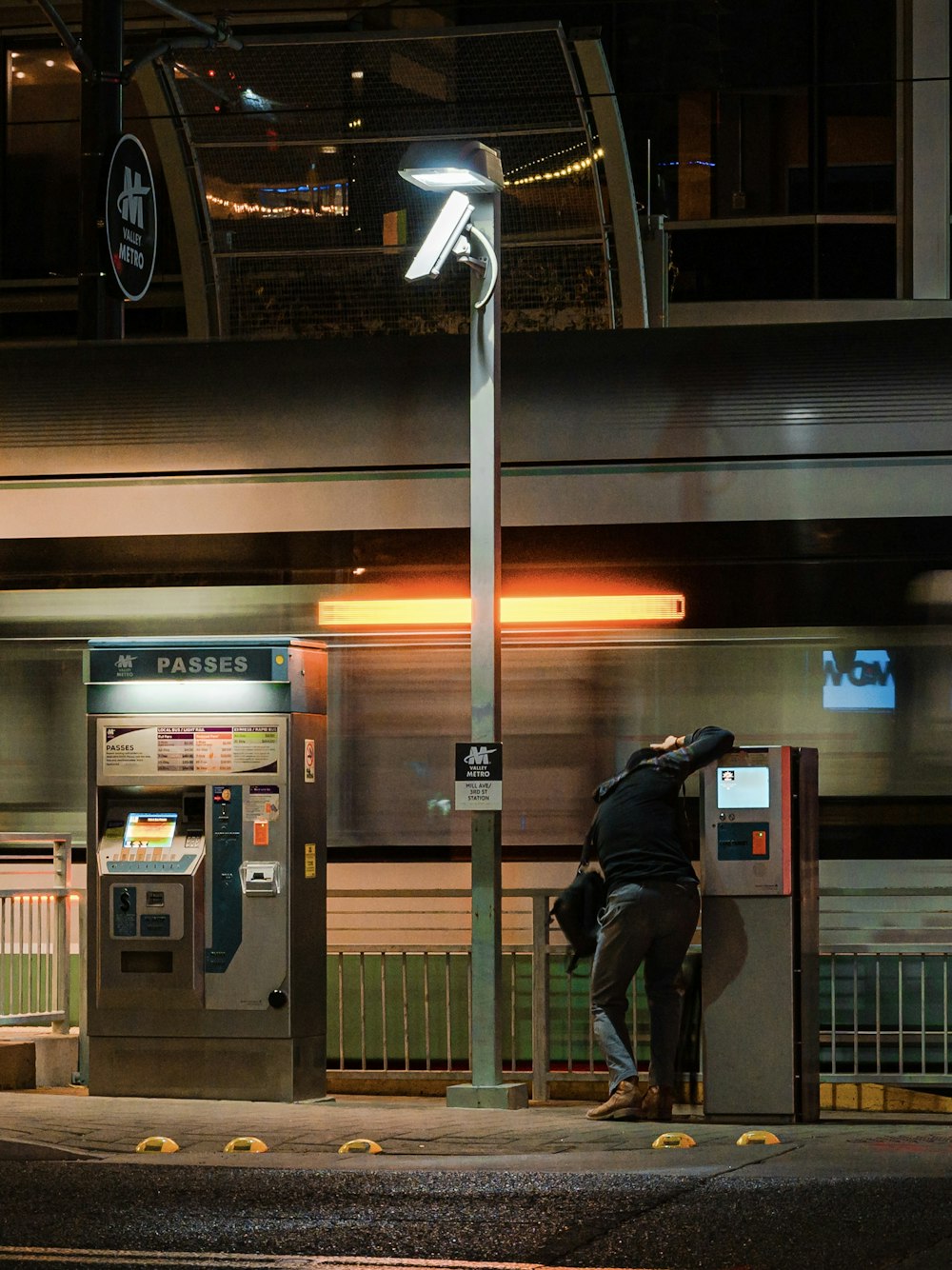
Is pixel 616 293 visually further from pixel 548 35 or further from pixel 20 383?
pixel 20 383

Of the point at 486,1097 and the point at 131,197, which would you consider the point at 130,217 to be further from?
the point at 486,1097

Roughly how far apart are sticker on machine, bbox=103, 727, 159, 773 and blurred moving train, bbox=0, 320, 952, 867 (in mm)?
828

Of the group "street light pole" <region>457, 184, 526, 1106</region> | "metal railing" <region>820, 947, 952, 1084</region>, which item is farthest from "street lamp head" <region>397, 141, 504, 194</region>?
"metal railing" <region>820, 947, 952, 1084</region>

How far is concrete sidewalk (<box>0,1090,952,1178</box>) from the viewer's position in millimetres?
7027

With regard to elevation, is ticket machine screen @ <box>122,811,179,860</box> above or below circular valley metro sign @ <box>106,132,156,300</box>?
below

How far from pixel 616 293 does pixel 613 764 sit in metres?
2.99

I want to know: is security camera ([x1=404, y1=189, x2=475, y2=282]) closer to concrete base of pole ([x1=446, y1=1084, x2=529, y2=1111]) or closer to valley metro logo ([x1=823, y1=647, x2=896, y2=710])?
valley metro logo ([x1=823, y1=647, x2=896, y2=710])

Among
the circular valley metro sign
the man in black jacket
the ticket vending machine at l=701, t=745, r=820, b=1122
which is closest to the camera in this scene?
the ticket vending machine at l=701, t=745, r=820, b=1122

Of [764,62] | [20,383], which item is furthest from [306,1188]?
[764,62]

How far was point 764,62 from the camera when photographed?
21562 millimetres

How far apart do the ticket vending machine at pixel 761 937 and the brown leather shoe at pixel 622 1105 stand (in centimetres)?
30

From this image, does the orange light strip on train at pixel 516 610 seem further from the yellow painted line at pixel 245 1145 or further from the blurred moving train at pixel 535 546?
the yellow painted line at pixel 245 1145

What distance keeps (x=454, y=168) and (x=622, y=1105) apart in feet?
13.3

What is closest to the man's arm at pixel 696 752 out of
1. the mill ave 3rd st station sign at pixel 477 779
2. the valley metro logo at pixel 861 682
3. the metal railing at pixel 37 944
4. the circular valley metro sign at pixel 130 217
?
the mill ave 3rd st station sign at pixel 477 779
